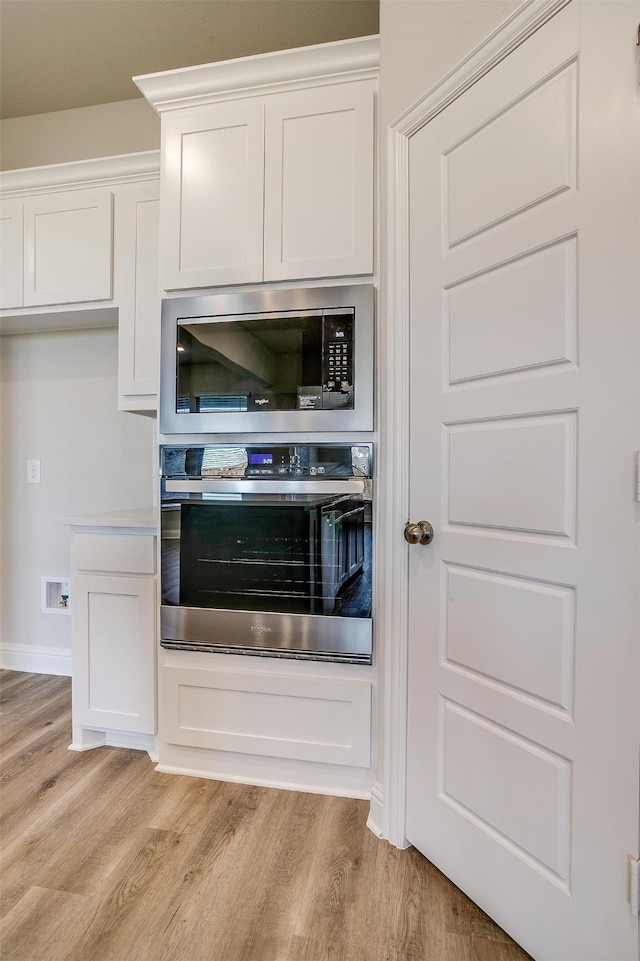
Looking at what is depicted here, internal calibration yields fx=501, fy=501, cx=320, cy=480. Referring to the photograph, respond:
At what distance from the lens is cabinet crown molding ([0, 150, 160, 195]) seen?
7.01 ft

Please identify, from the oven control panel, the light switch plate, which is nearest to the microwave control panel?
the oven control panel

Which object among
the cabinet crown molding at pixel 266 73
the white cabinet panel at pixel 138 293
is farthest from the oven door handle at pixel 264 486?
the cabinet crown molding at pixel 266 73

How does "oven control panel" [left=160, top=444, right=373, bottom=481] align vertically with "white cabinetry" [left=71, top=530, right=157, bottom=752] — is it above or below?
above

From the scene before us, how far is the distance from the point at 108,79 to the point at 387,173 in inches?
76.4

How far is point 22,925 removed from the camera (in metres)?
1.18

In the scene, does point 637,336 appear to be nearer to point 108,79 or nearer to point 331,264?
point 331,264

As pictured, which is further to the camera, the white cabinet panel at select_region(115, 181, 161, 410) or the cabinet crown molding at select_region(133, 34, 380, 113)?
the white cabinet panel at select_region(115, 181, 161, 410)

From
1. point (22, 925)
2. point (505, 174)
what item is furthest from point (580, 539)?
point (22, 925)

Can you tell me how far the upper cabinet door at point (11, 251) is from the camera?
234 centimetres

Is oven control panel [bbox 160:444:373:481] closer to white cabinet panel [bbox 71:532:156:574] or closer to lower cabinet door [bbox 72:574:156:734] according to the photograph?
white cabinet panel [bbox 71:532:156:574]

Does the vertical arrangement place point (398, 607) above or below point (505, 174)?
below

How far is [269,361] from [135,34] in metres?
1.82

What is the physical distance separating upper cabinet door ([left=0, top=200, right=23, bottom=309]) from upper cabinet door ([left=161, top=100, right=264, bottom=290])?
3.23 feet

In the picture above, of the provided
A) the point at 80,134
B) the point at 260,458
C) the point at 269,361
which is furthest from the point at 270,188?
the point at 80,134
